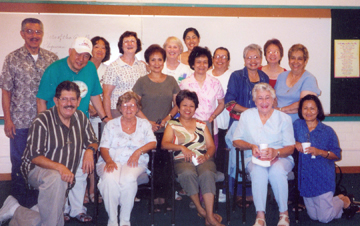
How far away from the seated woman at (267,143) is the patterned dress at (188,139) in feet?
A: 1.14

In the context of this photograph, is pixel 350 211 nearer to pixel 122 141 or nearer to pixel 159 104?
pixel 159 104

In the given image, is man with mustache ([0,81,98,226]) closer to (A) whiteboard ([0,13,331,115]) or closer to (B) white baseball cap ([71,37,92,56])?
(B) white baseball cap ([71,37,92,56])

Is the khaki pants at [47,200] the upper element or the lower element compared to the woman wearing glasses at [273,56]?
lower

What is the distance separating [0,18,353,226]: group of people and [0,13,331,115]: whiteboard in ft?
2.51

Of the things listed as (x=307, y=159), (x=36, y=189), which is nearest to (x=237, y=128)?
(x=307, y=159)

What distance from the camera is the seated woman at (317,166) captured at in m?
3.18

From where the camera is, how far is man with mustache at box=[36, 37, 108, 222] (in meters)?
3.12

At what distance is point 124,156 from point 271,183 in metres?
1.45

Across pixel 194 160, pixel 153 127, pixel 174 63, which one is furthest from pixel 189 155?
pixel 174 63

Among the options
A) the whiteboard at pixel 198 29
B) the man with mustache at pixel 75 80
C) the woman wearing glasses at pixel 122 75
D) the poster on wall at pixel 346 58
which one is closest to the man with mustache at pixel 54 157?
the man with mustache at pixel 75 80

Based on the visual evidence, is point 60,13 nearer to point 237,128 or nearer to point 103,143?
point 103,143

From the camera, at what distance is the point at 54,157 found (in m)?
2.79

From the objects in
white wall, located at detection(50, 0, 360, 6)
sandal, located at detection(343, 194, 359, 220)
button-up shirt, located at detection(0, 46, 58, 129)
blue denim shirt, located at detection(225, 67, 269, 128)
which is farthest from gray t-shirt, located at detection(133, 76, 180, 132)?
sandal, located at detection(343, 194, 359, 220)

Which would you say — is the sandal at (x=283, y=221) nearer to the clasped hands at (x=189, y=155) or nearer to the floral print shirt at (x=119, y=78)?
the clasped hands at (x=189, y=155)
